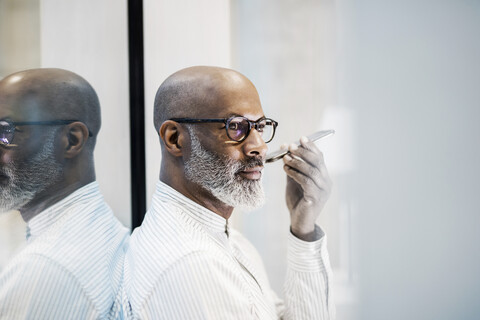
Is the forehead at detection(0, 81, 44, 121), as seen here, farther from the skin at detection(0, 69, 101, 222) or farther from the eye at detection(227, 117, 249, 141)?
the eye at detection(227, 117, 249, 141)

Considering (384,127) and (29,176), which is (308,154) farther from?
(29,176)

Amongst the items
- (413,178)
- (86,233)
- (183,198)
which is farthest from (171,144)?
(413,178)

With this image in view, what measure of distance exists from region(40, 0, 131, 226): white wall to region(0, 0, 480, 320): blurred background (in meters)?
0.16

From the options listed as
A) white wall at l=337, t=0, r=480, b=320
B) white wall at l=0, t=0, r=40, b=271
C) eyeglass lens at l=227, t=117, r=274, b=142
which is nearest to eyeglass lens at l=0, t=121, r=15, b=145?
white wall at l=0, t=0, r=40, b=271

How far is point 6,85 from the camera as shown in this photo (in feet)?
2.33

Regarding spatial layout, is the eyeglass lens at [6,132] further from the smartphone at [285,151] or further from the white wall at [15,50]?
the smartphone at [285,151]

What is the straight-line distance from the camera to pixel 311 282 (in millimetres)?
1066

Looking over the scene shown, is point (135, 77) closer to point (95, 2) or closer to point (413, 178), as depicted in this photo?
point (95, 2)

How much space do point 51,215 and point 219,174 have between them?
1.29 feet

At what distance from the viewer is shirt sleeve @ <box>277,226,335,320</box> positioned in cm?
107

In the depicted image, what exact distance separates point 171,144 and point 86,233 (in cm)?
29

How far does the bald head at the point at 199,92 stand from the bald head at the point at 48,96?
7.5 inches

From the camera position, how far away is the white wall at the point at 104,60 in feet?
2.81

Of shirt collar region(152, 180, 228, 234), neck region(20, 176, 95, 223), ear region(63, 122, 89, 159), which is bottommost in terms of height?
shirt collar region(152, 180, 228, 234)
